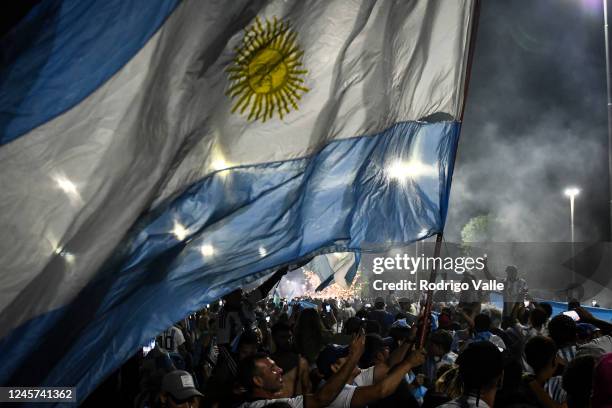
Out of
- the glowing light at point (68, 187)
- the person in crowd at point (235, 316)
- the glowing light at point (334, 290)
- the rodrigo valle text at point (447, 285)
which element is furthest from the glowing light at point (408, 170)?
the glowing light at point (334, 290)

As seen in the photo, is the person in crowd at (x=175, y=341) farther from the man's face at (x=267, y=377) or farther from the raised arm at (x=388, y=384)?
the man's face at (x=267, y=377)

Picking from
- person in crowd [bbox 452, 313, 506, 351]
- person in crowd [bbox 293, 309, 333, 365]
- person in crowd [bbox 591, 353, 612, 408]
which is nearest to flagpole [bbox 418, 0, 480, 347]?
person in crowd [bbox 591, 353, 612, 408]

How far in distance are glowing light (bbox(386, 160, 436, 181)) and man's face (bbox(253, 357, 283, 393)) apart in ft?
5.44

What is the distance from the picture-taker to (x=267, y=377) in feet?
15.7

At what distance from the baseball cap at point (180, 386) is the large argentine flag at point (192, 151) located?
112cm

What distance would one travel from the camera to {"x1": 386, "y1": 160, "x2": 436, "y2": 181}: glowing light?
553cm

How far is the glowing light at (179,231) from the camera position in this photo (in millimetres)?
4461

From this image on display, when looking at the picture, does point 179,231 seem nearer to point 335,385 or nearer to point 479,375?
point 335,385

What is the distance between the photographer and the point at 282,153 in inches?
195

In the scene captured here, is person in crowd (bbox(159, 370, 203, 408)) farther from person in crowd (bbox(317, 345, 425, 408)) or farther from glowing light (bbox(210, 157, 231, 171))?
glowing light (bbox(210, 157, 231, 171))

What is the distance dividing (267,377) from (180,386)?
81cm

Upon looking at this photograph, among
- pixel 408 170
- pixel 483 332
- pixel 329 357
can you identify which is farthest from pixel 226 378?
pixel 483 332

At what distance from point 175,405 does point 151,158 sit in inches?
76.1

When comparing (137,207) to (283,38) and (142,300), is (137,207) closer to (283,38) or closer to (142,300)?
(142,300)
